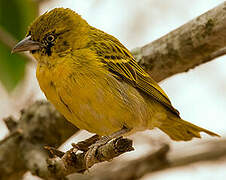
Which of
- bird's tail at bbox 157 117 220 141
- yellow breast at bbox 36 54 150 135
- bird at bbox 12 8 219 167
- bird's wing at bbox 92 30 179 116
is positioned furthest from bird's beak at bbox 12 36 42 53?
bird's tail at bbox 157 117 220 141

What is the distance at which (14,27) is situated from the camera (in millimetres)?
4438

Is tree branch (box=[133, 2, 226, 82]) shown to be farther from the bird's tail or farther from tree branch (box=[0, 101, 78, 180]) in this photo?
tree branch (box=[0, 101, 78, 180])

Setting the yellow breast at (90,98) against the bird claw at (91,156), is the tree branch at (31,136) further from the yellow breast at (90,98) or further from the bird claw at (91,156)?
the bird claw at (91,156)

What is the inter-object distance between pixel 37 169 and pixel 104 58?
120 cm

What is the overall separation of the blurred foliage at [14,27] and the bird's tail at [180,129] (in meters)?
1.56

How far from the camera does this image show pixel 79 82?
3844 millimetres

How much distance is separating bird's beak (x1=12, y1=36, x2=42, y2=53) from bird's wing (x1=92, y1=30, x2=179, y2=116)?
20.5 inches

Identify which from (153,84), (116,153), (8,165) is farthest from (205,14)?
(8,165)

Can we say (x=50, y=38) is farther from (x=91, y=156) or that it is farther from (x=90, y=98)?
(x=91, y=156)

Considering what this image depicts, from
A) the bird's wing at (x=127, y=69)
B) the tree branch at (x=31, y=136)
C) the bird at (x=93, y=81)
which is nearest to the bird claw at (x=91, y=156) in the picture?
the bird at (x=93, y=81)

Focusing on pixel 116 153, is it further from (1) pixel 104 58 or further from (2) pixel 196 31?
(2) pixel 196 31

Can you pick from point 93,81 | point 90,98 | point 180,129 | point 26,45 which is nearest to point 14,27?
point 26,45

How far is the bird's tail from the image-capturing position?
15.5 feet

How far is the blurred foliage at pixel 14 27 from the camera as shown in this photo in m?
4.24
